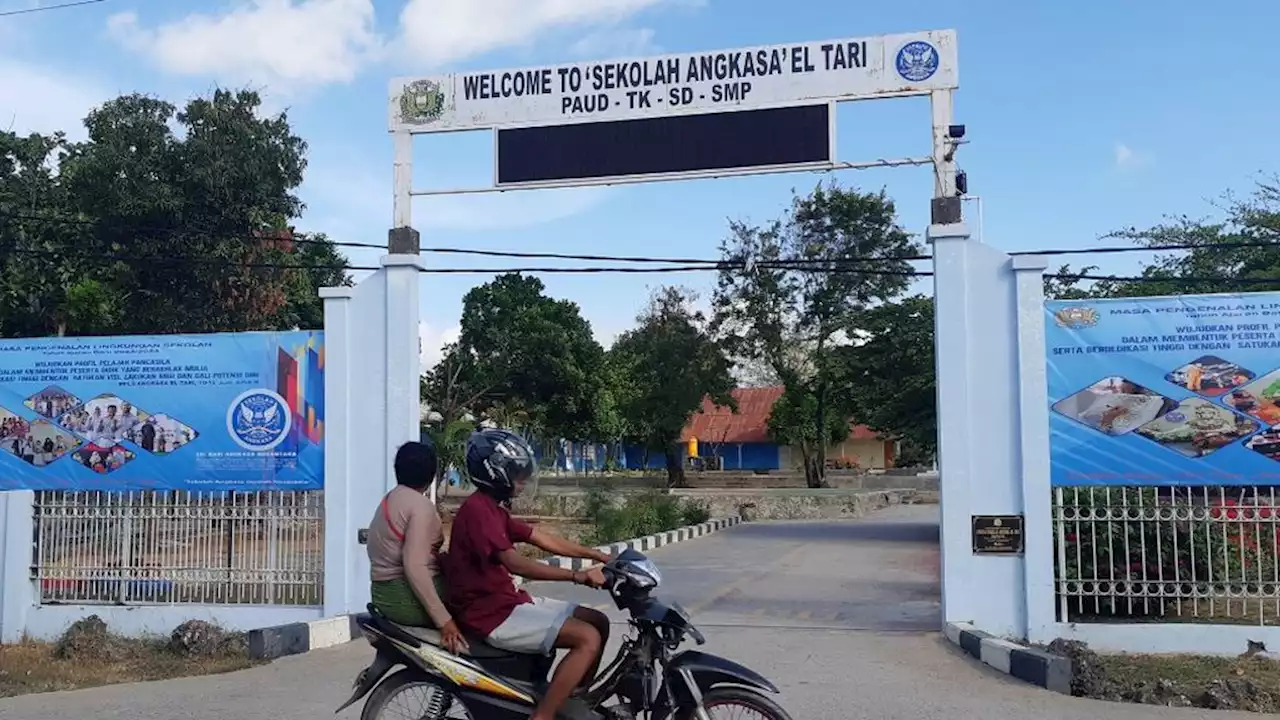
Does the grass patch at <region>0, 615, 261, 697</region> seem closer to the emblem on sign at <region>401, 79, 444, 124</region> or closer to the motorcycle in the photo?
the motorcycle

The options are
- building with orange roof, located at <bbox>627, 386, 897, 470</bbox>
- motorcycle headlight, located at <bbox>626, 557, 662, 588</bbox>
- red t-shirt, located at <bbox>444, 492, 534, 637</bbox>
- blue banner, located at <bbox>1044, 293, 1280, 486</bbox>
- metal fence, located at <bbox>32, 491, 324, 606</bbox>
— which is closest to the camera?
motorcycle headlight, located at <bbox>626, 557, 662, 588</bbox>

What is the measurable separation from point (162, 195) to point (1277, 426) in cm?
1618

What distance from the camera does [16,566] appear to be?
9500 millimetres

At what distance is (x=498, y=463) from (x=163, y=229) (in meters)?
16.1

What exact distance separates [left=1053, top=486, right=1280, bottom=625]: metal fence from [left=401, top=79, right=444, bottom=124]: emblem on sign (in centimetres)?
602

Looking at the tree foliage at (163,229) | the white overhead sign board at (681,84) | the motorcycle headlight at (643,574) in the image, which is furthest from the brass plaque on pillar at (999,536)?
the tree foliage at (163,229)

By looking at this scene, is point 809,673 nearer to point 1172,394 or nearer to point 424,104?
point 1172,394

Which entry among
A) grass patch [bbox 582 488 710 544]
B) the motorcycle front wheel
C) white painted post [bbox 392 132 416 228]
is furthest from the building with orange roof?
the motorcycle front wheel

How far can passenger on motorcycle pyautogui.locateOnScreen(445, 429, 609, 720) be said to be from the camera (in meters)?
4.34

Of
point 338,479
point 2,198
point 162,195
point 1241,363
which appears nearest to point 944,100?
point 1241,363

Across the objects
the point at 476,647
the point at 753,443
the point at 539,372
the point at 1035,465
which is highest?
the point at 539,372

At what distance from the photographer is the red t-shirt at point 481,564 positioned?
14.2 ft

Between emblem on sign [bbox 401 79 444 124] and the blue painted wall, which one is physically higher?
emblem on sign [bbox 401 79 444 124]

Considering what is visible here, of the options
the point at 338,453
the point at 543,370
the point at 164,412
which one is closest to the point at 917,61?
the point at 338,453
